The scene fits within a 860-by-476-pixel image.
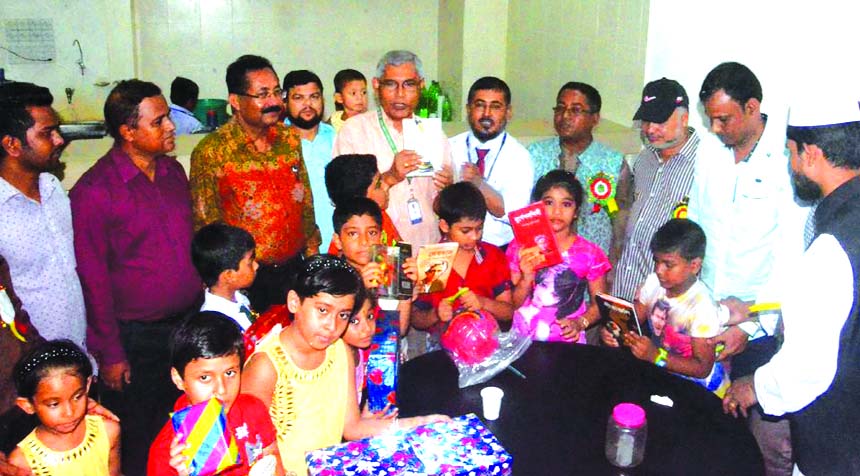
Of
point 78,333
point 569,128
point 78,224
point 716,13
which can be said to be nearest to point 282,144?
point 78,224

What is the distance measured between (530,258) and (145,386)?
1.85 m

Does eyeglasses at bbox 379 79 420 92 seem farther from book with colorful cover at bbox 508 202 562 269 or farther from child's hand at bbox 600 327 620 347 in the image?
child's hand at bbox 600 327 620 347

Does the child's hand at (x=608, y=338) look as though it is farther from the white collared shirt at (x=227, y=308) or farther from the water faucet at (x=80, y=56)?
the water faucet at (x=80, y=56)

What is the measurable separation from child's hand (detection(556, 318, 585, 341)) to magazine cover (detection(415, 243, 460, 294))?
659 mm

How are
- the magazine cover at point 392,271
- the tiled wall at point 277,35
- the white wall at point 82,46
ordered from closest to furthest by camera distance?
the magazine cover at point 392,271 → the white wall at point 82,46 → the tiled wall at point 277,35

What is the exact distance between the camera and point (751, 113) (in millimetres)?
3316

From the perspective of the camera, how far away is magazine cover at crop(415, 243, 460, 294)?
3.05 m

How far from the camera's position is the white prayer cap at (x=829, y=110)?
88.6 inches

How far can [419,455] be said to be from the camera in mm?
2027

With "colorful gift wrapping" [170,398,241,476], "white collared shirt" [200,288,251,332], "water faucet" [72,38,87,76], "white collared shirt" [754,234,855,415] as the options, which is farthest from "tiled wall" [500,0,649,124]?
"water faucet" [72,38,87,76]

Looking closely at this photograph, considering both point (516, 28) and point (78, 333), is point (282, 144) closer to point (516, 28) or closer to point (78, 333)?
point (78, 333)

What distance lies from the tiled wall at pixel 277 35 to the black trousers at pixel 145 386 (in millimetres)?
5889

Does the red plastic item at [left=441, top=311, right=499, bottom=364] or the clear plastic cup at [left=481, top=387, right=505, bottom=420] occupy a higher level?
the red plastic item at [left=441, top=311, right=499, bottom=364]

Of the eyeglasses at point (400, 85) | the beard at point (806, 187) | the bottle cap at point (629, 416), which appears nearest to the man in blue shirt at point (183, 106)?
the eyeglasses at point (400, 85)
